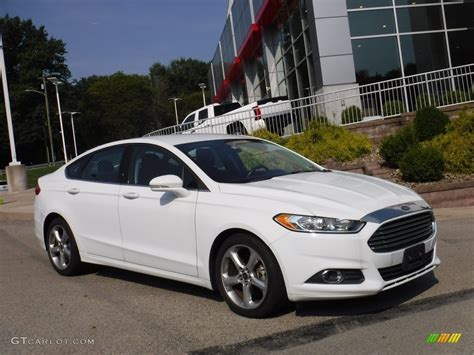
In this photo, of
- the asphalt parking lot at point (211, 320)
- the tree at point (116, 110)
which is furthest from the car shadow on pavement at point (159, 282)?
the tree at point (116, 110)

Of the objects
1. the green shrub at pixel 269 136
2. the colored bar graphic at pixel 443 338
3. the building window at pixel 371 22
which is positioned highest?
the building window at pixel 371 22

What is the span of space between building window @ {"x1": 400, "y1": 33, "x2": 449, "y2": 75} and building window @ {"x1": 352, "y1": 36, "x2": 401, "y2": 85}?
37 centimetres

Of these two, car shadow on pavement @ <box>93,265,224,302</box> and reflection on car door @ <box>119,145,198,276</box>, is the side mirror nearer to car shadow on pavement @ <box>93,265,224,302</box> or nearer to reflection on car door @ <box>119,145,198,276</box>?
reflection on car door @ <box>119,145,198,276</box>

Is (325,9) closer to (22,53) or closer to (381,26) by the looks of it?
(381,26)

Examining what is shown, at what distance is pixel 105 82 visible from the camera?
94375mm

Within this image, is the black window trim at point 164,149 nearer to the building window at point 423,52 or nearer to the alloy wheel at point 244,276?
the alloy wheel at point 244,276

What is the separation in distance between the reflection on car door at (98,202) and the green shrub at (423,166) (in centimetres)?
559

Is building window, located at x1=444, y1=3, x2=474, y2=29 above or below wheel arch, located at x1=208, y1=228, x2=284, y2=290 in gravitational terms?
above

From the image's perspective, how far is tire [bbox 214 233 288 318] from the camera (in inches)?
175

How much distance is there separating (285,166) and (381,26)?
15051 millimetres

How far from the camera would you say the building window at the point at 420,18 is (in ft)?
63.6

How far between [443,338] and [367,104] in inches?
451

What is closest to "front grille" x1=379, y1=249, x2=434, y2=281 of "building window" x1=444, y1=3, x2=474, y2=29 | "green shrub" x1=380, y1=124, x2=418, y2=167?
"green shrub" x1=380, y1=124, x2=418, y2=167

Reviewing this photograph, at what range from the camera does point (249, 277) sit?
462 cm
